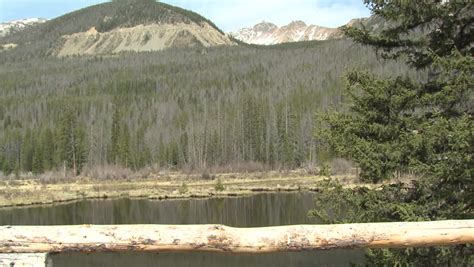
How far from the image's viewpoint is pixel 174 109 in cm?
13725

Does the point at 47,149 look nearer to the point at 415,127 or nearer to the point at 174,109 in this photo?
the point at 174,109

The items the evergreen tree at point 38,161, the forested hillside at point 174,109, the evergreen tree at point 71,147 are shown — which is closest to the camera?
the evergreen tree at point 71,147

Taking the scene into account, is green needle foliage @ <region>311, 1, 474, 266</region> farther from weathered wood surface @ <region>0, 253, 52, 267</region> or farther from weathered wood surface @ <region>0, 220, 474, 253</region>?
weathered wood surface @ <region>0, 253, 52, 267</region>

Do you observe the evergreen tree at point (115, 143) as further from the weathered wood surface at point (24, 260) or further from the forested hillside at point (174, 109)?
the weathered wood surface at point (24, 260)

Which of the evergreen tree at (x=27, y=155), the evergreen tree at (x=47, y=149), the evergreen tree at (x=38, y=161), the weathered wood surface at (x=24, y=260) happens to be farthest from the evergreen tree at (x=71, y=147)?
the weathered wood surface at (x=24, y=260)

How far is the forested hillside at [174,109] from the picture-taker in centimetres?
10025

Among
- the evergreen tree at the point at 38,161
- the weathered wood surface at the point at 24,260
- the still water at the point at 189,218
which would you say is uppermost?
the weathered wood surface at the point at 24,260

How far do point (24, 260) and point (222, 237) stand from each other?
4.11 feet

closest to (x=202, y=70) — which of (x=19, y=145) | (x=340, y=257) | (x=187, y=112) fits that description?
(x=187, y=112)

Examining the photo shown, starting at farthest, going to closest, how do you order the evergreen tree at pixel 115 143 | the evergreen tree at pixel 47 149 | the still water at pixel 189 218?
the evergreen tree at pixel 115 143
the evergreen tree at pixel 47 149
the still water at pixel 189 218

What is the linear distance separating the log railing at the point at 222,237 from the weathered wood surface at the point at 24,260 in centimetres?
3

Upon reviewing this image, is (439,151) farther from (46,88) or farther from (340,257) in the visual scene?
(46,88)

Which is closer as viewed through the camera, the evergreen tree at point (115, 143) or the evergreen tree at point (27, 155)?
the evergreen tree at point (27, 155)

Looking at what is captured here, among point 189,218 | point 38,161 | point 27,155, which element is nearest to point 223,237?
point 189,218
